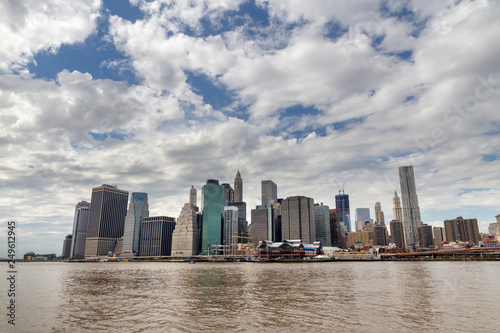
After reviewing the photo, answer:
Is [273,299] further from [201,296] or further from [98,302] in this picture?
[98,302]

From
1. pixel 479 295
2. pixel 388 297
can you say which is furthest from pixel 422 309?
pixel 479 295

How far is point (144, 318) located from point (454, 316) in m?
33.5

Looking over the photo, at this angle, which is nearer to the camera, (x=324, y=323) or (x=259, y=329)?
(x=259, y=329)

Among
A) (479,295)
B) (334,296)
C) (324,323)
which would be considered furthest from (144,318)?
(479,295)

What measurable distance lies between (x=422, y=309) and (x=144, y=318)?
32.2m

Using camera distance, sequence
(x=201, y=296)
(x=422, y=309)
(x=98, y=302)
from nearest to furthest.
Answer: (x=422, y=309), (x=98, y=302), (x=201, y=296)

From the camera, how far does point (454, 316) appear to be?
34625 mm

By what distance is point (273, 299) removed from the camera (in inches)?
1877

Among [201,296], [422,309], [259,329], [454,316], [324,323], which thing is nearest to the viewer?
[259,329]

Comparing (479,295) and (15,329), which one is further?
(479,295)

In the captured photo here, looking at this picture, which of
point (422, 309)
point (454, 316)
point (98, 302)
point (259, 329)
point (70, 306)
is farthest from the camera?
point (98, 302)

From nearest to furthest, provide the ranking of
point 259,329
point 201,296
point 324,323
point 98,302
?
point 259,329
point 324,323
point 98,302
point 201,296

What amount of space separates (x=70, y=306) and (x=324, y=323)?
113 ft

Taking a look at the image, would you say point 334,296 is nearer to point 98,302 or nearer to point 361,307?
point 361,307
